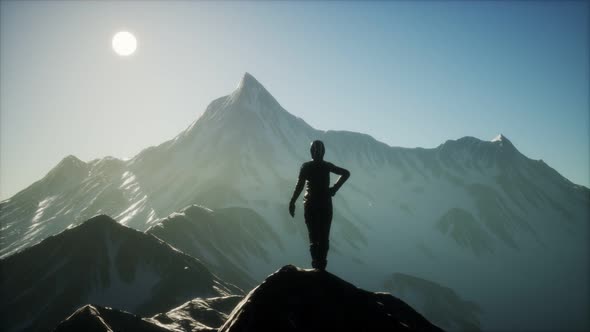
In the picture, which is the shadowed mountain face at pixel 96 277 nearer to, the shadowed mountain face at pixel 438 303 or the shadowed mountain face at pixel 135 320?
the shadowed mountain face at pixel 135 320

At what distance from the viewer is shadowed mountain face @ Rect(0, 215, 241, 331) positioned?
74.8m

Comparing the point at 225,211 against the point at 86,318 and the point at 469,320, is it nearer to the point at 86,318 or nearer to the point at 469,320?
the point at 469,320

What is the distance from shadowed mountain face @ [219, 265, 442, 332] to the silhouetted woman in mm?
705

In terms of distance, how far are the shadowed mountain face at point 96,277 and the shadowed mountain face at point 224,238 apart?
936 inches

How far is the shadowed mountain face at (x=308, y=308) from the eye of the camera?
293 inches

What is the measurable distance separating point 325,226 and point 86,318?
88.6ft

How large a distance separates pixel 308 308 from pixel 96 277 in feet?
289

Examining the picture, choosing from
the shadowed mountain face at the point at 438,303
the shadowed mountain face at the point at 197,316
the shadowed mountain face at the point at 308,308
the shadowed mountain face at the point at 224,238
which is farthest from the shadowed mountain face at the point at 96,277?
the shadowed mountain face at the point at 438,303

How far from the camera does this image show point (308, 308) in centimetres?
775

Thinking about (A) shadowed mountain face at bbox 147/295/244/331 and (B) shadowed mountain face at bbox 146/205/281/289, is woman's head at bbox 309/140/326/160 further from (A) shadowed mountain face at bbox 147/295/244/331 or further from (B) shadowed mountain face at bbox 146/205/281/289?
(B) shadowed mountain face at bbox 146/205/281/289

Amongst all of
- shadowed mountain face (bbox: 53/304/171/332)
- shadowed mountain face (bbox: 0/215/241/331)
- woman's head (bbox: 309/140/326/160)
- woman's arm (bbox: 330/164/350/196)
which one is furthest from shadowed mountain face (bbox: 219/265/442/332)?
shadowed mountain face (bbox: 0/215/241/331)

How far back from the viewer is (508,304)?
199m

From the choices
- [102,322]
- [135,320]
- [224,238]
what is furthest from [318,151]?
[224,238]

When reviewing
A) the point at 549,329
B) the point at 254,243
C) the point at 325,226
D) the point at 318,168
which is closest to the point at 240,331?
the point at 325,226
